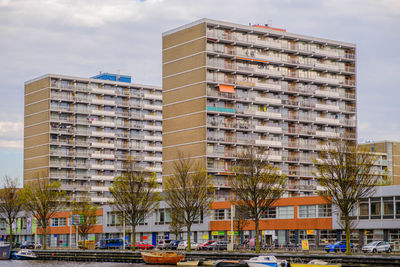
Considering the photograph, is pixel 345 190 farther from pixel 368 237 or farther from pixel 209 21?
pixel 209 21

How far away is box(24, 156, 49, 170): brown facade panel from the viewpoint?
626 ft

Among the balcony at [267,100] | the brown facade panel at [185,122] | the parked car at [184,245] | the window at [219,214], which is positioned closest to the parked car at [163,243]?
the parked car at [184,245]

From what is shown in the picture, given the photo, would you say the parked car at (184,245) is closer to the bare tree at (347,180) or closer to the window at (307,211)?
the window at (307,211)

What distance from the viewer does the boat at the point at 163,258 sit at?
97062mm

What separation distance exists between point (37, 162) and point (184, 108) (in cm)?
6331

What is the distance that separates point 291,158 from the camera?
504 feet

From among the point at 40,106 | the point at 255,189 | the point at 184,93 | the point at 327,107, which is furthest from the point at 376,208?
the point at 40,106

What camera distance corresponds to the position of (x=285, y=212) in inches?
4788

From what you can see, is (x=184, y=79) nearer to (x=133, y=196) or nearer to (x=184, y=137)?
(x=184, y=137)

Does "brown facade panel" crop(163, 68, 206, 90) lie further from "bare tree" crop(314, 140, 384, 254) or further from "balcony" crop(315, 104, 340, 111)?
"bare tree" crop(314, 140, 384, 254)

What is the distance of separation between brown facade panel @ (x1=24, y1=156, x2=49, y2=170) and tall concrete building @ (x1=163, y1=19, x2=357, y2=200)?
51.2 metres

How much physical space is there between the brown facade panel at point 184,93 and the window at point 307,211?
1439 inches

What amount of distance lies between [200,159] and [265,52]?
28.9 meters

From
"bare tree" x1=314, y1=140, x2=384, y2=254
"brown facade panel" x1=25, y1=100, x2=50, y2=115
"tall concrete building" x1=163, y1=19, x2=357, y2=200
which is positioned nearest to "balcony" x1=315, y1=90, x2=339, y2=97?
"tall concrete building" x1=163, y1=19, x2=357, y2=200
